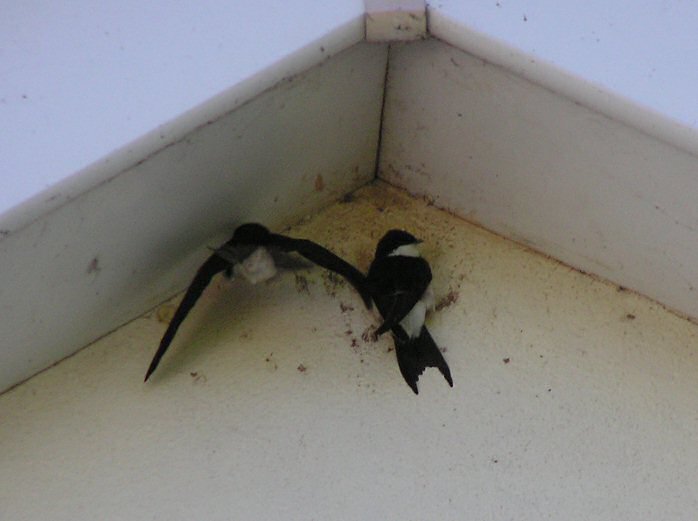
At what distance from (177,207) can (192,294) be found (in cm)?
10

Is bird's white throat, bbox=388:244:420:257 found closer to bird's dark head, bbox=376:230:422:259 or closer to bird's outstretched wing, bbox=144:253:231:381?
bird's dark head, bbox=376:230:422:259

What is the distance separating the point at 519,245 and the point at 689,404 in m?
0.24

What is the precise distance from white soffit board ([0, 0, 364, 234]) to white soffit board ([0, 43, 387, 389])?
0.10 ft

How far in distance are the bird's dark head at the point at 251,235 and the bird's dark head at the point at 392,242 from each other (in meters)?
0.13

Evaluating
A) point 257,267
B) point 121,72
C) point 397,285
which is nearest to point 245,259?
point 257,267

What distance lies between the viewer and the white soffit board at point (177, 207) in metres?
0.88

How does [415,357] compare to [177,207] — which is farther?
[415,357]

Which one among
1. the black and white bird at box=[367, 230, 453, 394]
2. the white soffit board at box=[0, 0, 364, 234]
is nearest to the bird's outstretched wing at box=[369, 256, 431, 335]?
the black and white bird at box=[367, 230, 453, 394]

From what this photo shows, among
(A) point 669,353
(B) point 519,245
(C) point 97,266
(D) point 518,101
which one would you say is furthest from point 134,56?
(A) point 669,353

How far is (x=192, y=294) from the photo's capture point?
102cm

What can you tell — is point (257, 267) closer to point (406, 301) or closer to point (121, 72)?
point (406, 301)

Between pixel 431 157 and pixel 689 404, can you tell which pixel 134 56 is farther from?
pixel 689 404

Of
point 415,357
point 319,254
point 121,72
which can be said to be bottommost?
point 415,357

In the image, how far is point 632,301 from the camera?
1.13 metres
